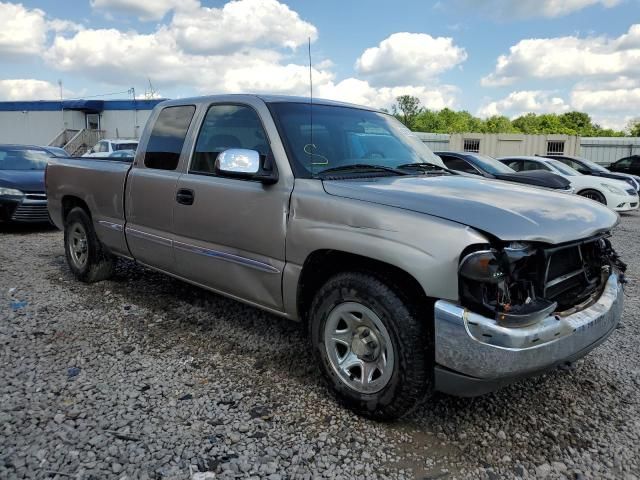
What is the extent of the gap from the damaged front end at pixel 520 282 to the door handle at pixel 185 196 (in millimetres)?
2165

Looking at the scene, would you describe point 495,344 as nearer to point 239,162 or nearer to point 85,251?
point 239,162

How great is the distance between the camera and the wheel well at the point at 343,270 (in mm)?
2613

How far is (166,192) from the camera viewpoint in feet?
13.1

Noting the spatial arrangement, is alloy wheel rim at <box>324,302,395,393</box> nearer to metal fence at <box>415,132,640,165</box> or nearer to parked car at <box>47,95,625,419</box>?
parked car at <box>47,95,625,419</box>

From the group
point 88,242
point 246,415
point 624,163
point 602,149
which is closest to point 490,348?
point 246,415

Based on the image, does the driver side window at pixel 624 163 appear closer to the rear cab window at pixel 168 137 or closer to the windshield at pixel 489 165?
the windshield at pixel 489 165

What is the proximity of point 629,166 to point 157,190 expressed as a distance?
20578 mm

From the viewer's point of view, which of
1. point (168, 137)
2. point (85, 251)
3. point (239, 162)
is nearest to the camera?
point (239, 162)

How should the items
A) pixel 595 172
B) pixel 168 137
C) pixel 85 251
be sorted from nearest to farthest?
pixel 168 137 → pixel 85 251 → pixel 595 172

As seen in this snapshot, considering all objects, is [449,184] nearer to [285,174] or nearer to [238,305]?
[285,174]

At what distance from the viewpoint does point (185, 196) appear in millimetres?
3811

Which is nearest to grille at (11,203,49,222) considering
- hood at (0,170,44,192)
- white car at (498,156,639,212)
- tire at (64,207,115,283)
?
hood at (0,170,44,192)

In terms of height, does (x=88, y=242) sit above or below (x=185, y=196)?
below

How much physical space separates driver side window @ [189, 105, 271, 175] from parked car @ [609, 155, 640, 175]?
66.0 feet
